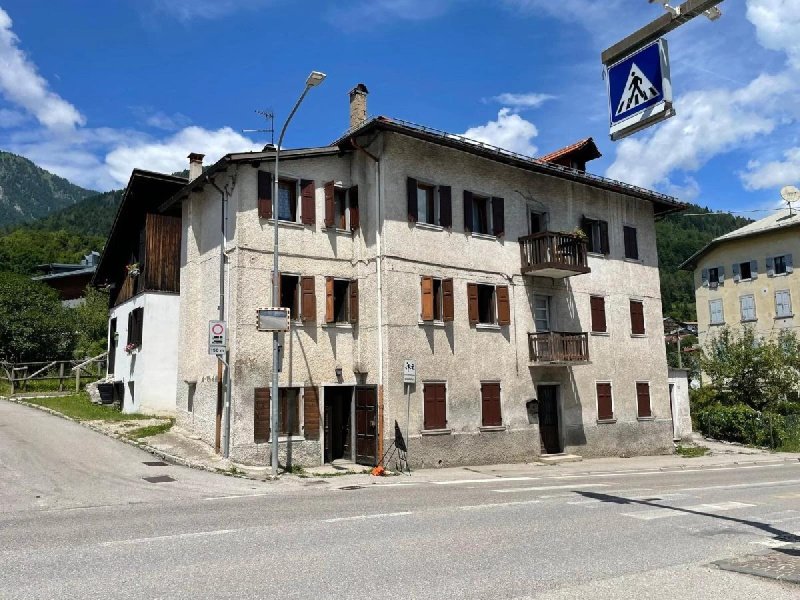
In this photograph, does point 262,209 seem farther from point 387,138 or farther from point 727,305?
point 727,305

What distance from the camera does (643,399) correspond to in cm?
2686

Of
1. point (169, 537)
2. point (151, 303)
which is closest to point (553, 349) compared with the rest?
point (151, 303)

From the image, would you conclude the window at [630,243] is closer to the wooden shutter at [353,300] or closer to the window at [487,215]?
the window at [487,215]

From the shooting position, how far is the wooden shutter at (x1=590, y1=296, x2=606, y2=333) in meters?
25.8

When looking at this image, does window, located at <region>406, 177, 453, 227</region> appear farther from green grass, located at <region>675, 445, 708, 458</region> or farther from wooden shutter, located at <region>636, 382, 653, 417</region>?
green grass, located at <region>675, 445, 708, 458</region>

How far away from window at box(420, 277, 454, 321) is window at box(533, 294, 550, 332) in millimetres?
4511

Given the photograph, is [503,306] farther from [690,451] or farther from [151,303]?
[151,303]

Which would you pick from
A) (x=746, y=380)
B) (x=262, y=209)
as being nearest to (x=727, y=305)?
(x=746, y=380)

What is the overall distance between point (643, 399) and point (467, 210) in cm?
1123

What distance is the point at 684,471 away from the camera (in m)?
21.1

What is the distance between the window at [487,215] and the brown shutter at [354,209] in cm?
412

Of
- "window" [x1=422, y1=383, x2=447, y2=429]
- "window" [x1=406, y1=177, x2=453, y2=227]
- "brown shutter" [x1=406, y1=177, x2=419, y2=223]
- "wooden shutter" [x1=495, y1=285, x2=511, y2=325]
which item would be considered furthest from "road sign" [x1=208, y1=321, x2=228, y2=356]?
"wooden shutter" [x1=495, y1=285, x2=511, y2=325]

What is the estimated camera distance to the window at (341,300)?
20.4 metres

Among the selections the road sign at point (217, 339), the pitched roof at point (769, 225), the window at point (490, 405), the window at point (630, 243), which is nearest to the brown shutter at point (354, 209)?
the road sign at point (217, 339)
